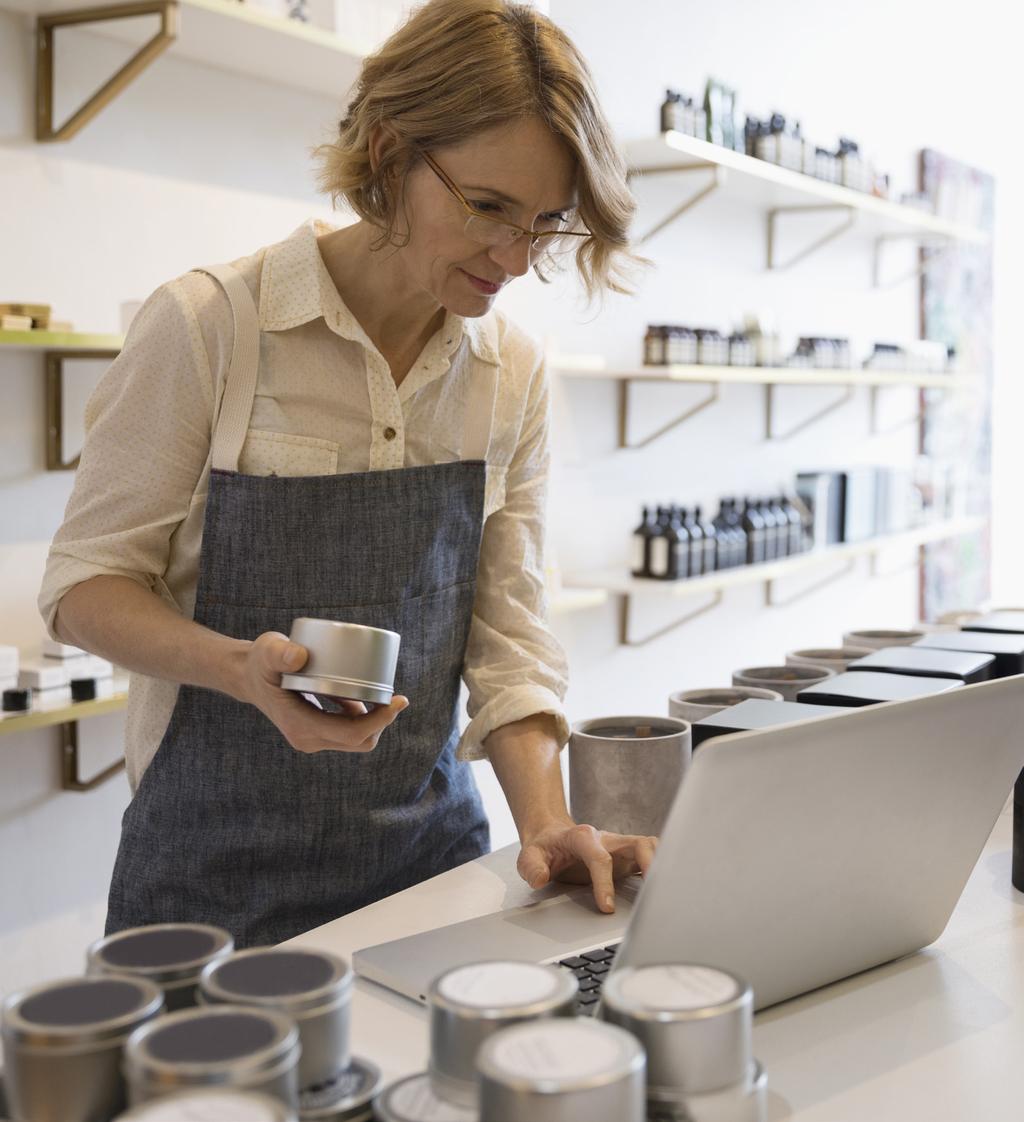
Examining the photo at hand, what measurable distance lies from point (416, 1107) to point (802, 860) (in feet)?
1.23

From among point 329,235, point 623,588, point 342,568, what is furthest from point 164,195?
point 623,588

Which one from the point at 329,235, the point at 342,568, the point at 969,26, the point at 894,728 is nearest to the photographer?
the point at 894,728

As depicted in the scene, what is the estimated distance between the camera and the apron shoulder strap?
4.67ft

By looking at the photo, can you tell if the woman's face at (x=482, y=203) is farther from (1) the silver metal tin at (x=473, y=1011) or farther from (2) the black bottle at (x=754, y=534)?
(2) the black bottle at (x=754, y=534)

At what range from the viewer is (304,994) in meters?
0.66

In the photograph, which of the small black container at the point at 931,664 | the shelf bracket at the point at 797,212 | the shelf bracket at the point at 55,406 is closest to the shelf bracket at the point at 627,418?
the shelf bracket at the point at 797,212

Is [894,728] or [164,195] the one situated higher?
[164,195]

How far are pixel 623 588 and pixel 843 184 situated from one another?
1.83 meters

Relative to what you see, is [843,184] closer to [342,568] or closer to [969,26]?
[969,26]

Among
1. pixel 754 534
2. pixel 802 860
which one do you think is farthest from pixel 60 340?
pixel 754 534

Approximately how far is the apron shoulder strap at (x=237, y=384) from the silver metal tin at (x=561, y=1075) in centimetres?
90

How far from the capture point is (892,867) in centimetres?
104

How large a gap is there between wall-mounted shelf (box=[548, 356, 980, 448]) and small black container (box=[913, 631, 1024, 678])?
171 cm

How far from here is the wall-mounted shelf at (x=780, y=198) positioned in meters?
3.52
